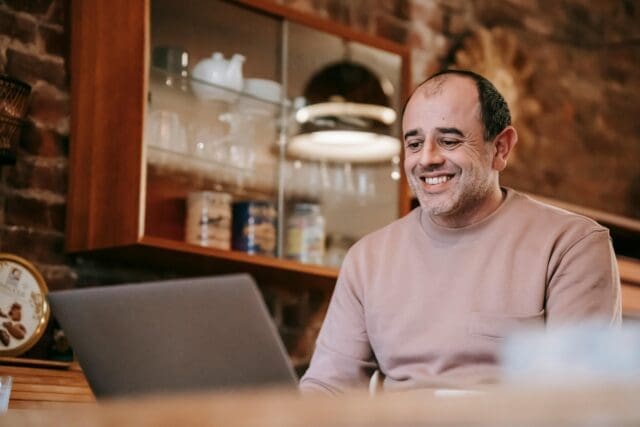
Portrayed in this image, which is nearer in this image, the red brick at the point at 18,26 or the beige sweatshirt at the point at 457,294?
the beige sweatshirt at the point at 457,294

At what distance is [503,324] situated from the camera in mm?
2330

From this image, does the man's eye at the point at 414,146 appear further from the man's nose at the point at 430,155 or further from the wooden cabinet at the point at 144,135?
the wooden cabinet at the point at 144,135

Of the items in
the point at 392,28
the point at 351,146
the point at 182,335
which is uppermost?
the point at 392,28

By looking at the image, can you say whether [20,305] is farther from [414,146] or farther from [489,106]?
[489,106]

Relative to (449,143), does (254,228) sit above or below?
below

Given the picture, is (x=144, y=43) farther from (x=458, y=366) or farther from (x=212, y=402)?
(x=212, y=402)

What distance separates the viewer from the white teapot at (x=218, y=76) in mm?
3334

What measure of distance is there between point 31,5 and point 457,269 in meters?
1.48

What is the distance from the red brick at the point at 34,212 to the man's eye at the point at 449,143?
1165 mm

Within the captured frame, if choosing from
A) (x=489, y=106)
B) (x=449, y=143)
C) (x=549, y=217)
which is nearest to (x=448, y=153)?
(x=449, y=143)

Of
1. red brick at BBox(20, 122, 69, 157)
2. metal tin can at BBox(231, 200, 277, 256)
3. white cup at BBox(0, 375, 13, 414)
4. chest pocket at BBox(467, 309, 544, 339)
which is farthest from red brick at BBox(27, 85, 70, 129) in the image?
chest pocket at BBox(467, 309, 544, 339)

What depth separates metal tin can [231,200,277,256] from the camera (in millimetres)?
3332

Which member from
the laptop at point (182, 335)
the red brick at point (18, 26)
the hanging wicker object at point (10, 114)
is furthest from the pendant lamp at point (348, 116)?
the laptop at point (182, 335)

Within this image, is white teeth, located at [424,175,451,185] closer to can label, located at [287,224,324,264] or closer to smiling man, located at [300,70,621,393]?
smiling man, located at [300,70,621,393]
